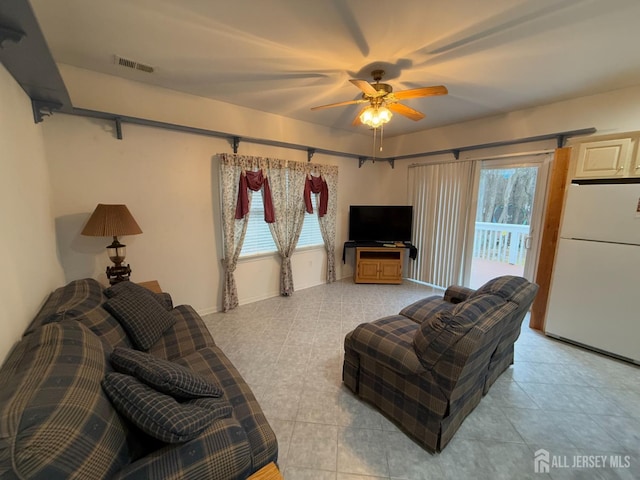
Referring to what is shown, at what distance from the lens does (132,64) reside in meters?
2.27

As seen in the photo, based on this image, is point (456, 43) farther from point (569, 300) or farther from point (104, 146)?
point (104, 146)

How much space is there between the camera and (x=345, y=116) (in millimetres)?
3648

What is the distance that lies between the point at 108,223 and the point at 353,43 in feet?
8.33

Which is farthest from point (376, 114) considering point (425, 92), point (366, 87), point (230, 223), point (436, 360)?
point (230, 223)

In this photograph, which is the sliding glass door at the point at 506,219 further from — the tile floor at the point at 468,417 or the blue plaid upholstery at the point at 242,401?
the blue plaid upholstery at the point at 242,401

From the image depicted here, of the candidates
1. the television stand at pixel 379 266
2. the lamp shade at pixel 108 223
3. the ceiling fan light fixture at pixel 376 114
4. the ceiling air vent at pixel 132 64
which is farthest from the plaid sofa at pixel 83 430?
the television stand at pixel 379 266

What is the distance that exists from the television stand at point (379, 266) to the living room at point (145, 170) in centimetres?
152

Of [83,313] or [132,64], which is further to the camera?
[132,64]

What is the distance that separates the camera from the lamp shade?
228 cm

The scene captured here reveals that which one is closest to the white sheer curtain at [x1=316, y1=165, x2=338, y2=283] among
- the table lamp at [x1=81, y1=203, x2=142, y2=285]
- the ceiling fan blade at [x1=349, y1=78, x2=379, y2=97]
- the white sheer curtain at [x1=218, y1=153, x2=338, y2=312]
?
the white sheer curtain at [x1=218, y1=153, x2=338, y2=312]

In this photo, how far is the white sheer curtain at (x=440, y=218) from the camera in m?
4.07

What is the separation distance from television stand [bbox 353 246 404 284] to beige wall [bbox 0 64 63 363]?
384cm

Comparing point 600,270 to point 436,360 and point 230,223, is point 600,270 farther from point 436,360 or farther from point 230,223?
point 230,223

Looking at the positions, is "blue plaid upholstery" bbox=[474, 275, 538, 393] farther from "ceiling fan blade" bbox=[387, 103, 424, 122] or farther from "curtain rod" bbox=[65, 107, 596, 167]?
"curtain rod" bbox=[65, 107, 596, 167]
